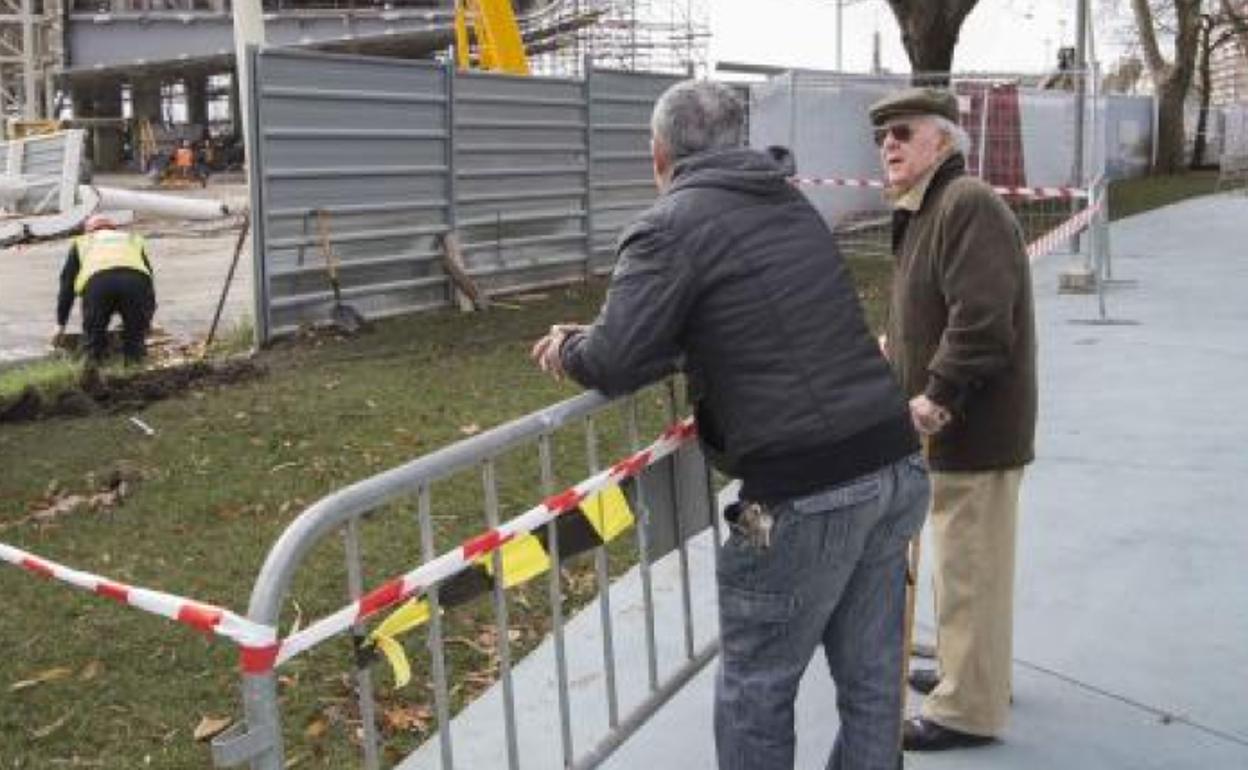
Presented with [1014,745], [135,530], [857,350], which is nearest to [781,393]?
[857,350]

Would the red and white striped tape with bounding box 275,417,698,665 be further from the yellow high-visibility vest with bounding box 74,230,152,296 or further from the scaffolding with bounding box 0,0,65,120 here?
the scaffolding with bounding box 0,0,65,120

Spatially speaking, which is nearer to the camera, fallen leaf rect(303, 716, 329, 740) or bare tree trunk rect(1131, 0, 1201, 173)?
fallen leaf rect(303, 716, 329, 740)

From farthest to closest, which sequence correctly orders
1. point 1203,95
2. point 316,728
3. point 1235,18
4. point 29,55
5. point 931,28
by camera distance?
point 29,55 < point 1203,95 < point 1235,18 < point 931,28 < point 316,728

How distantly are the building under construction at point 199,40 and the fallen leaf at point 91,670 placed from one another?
52061mm

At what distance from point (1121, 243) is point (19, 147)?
15344mm

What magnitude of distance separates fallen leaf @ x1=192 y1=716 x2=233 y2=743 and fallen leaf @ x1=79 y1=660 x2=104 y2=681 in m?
0.54

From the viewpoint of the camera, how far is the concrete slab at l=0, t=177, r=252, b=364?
46.0ft

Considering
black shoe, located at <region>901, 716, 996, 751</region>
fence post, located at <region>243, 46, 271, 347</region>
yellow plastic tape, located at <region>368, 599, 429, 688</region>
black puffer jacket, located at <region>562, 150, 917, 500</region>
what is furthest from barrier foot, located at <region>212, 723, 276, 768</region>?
fence post, located at <region>243, 46, 271, 347</region>

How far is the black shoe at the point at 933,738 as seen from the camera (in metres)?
3.92

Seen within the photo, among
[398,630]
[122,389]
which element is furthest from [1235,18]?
[398,630]

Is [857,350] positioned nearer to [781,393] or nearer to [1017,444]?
[781,393]

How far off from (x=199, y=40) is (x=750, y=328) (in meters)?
60.8

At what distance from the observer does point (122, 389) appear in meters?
9.58

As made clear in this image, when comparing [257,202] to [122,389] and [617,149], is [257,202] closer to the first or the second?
[122,389]
